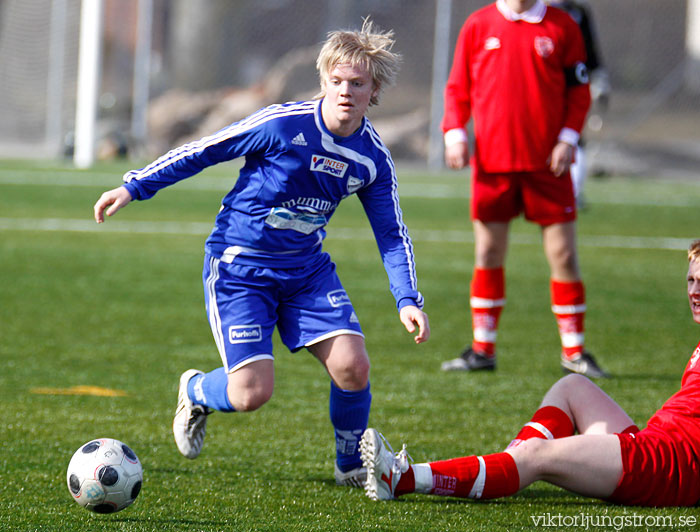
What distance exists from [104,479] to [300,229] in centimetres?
112

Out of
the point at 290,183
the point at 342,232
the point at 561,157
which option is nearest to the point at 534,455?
the point at 290,183

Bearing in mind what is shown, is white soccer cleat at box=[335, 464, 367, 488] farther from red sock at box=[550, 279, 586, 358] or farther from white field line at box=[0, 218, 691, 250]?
white field line at box=[0, 218, 691, 250]

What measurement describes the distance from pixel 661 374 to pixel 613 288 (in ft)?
9.21

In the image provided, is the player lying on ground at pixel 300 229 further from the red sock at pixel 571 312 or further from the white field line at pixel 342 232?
the white field line at pixel 342 232

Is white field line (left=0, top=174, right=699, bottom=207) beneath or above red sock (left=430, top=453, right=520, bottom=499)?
beneath

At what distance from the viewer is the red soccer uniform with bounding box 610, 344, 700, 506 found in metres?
3.27

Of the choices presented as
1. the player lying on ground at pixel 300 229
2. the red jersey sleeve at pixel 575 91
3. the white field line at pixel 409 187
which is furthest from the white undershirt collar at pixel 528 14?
the white field line at pixel 409 187

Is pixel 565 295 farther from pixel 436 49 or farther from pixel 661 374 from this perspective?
pixel 436 49

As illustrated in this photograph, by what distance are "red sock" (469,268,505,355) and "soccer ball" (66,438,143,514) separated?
267cm

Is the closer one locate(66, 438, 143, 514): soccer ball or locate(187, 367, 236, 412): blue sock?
locate(66, 438, 143, 514): soccer ball

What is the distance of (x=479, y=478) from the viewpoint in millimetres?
3336

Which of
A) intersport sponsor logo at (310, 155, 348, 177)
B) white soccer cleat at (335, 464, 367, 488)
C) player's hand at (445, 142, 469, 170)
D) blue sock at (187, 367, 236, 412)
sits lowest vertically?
white soccer cleat at (335, 464, 367, 488)

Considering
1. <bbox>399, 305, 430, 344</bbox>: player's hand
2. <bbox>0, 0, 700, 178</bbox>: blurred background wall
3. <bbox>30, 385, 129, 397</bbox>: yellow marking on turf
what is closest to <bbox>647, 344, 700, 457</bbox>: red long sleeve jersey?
<bbox>399, 305, 430, 344</bbox>: player's hand

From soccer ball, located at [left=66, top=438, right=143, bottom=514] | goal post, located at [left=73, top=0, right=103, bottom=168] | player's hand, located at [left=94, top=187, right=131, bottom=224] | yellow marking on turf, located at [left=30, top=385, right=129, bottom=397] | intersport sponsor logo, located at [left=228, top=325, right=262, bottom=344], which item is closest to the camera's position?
soccer ball, located at [left=66, top=438, right=143, bottom=514]
